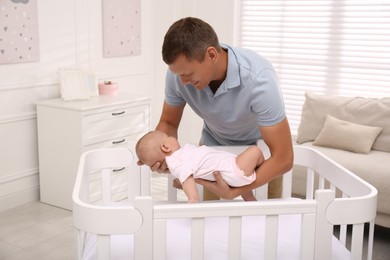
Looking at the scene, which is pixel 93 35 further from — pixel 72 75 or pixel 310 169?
pixel 310 169

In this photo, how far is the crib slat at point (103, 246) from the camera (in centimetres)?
156

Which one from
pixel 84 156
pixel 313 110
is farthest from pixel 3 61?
pixel 313 110

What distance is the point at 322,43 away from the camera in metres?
4.40

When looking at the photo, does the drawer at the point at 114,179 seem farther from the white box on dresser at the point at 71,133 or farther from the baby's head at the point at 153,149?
the baby's head at the point at 153,149

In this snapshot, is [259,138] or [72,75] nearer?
[259,138]

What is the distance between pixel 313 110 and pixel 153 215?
109 inches

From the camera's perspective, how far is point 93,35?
4258mm

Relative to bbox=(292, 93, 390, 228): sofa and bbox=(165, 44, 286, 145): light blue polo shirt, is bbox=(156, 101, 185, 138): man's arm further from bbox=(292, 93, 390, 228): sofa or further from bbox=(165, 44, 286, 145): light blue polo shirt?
bbox=(292, 93, 390, 228): sofa

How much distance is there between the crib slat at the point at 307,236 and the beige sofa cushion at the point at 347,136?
2.18 meters

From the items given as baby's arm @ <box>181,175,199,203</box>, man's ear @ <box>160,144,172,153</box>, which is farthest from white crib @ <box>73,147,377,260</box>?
man's ear @ <box>160,144,172,153</box>

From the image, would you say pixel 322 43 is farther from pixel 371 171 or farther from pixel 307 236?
pixel 307 236

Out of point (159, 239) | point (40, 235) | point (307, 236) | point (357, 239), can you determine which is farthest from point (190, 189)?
point (40, 235)

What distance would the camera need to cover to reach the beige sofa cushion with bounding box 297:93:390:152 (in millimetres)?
3828

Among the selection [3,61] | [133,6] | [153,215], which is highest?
[133,6]
